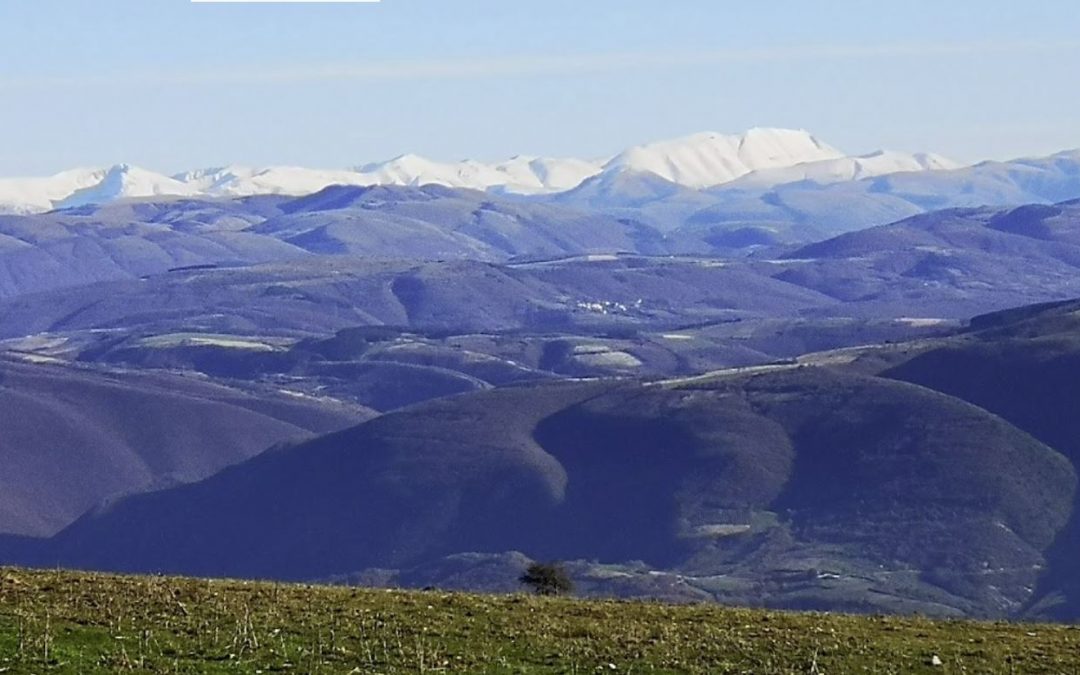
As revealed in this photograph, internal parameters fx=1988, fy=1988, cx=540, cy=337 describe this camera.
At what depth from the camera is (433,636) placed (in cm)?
3069

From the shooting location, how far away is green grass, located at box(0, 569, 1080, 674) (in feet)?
92.6

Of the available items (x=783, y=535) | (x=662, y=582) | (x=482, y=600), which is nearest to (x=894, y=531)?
(x=783, y=535)

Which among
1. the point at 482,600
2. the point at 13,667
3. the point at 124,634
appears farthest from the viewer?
the point at 482,600

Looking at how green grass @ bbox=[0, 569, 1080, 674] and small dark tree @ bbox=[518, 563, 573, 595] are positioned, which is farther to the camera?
small dark tree @ bbox=[518, 563, 573, 595]

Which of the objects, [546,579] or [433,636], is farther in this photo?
[546,579]

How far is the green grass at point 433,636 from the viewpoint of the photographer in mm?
28234

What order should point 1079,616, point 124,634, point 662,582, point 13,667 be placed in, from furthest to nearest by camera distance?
1. point 662,582
2. point 1079,616
3. point 124,634
4. point 13,667

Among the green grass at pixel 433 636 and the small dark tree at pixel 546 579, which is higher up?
the green grass at pixel 433 636

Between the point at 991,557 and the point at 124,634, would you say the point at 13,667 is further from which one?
the point at 991,557

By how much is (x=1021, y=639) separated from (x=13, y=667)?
1631cm

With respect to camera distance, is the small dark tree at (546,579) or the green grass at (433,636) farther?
the small dark tree at (546,579)

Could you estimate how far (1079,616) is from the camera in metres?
160

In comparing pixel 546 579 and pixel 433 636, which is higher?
pixel 433 636

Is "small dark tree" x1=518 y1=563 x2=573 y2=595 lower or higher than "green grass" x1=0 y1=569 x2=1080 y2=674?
lower
